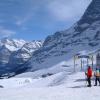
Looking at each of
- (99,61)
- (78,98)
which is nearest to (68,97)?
(78,98)

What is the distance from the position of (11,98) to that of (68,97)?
148 inches

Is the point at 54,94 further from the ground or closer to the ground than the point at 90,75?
closer to the ground

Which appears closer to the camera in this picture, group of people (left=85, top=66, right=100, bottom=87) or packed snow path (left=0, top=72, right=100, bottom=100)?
packed snow path (left=0, top=72, right=100, bottom=100)

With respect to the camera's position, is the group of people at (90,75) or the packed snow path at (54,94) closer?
the packed snow path at (54,94)

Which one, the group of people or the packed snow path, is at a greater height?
the group of people

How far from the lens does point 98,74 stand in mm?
31609

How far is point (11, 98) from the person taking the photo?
21.0 meters

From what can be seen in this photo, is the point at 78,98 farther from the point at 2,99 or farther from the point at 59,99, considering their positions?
the point at 2,99

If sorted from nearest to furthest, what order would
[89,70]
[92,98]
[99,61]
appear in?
[92,98], [89,70], [99,61]

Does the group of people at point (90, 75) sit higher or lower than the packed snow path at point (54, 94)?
higher

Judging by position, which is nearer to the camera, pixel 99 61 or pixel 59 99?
pixel 59 99

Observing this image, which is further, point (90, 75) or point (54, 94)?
point (90, 75)

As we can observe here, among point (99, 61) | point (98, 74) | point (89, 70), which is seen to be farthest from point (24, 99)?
point (99, 61)

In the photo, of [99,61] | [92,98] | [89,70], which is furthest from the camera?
[99,61]
